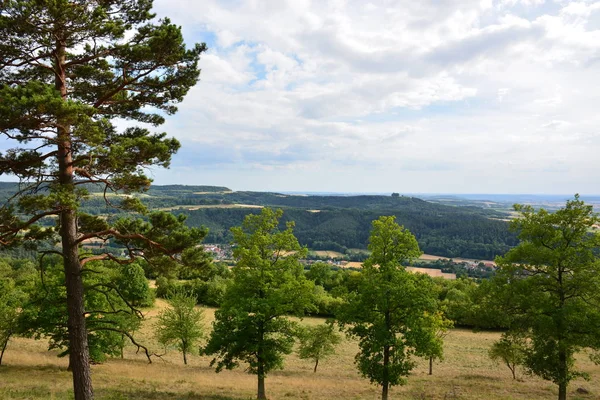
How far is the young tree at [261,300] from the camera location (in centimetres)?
1683

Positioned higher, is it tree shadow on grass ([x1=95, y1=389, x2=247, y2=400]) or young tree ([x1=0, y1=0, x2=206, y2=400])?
young tree ([x1=0, y1=0, x2=206, y2=400])

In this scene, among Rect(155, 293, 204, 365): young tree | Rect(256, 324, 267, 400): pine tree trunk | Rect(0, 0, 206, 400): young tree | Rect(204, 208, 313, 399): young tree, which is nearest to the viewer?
Rect(0, 0, 206, 400): young tree

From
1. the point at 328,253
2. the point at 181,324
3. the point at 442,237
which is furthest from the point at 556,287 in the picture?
the point at 442,237

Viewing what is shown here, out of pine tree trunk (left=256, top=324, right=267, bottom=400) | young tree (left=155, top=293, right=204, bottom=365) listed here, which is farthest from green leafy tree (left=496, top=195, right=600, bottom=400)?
young tree (left=155, top=293, right=204, bottom=365)

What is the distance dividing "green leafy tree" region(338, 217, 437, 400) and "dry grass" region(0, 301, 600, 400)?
4.90m

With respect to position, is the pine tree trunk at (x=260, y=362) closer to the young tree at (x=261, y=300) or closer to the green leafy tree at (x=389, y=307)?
the young tree at (x=261, y=300)

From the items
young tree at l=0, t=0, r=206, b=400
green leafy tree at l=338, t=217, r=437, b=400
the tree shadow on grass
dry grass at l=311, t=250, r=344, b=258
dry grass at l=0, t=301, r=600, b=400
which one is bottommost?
dry grass at l=311, t=250, r=344, b=258

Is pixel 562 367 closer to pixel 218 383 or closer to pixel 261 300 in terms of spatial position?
pixel 261 300

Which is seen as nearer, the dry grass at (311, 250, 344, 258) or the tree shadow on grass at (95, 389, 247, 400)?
the tree shadow on grass at (95, 389, 247, 400)

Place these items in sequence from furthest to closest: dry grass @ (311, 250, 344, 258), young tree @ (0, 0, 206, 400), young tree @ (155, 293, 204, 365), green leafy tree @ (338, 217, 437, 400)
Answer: dry grass @ (311, 250, 344, 258) < young tree @ (155, 293, 204, 365) < green leafy tree @ (338, 217, 437, 400) < young tree @ (0, 0, 206, 400)

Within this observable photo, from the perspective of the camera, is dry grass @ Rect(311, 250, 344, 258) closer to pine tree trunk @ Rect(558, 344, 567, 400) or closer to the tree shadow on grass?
the tree shadow on grass

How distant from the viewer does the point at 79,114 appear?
866 cm

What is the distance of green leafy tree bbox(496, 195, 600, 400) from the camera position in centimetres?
1508

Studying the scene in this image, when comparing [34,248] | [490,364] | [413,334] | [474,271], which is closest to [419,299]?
[413,334]
